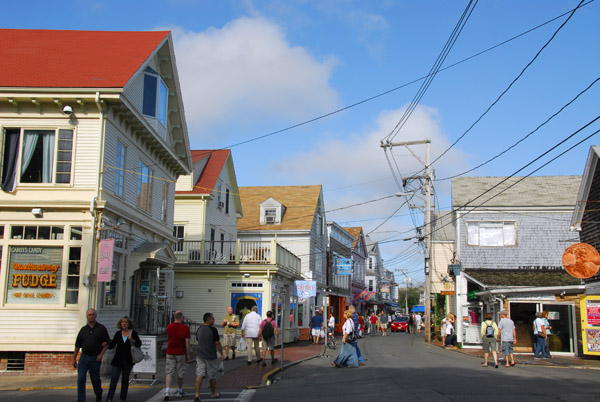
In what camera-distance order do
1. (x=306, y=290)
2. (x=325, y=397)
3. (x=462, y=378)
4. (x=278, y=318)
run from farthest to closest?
(x=278, y=318) < (x=306, y=290) < (x=462, y=378) < (x=325, y=397)

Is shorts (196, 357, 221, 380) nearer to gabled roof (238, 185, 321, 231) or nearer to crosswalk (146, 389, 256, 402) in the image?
crosswalk (146, 389, 256, 402)

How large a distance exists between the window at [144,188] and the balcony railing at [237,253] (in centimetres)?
698

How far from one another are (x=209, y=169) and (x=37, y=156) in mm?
15731

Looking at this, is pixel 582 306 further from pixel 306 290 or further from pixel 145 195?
pixel 145 195

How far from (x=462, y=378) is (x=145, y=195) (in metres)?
11.4

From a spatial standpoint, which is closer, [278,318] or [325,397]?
[325,397]

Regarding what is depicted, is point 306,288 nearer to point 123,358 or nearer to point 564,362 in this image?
point 564,362

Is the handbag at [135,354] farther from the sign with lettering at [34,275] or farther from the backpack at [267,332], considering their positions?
the backpack at [267,332]

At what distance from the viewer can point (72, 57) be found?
17.5m

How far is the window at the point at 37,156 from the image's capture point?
15602 millimetres

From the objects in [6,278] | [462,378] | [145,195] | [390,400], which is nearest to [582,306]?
[462,378]

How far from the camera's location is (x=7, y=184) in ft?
50.8

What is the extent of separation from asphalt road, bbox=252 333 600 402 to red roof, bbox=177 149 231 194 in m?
14.0

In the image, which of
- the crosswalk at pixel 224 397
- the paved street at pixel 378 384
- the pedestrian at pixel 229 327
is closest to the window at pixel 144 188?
the pedestrian at pixel 229 327
